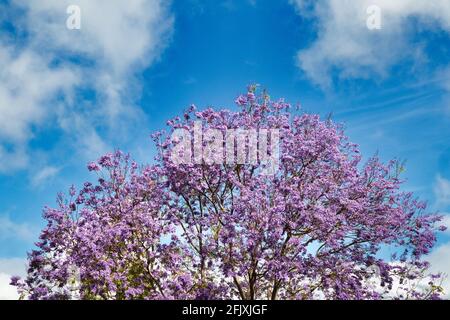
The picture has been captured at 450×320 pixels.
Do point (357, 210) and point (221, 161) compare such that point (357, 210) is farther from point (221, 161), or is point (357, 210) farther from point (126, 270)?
point (126, 270)

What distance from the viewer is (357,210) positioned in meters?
19.9

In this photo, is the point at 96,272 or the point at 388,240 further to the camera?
the point at 388,240

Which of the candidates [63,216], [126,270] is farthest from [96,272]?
[63,216]

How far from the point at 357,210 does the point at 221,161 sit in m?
5.76
